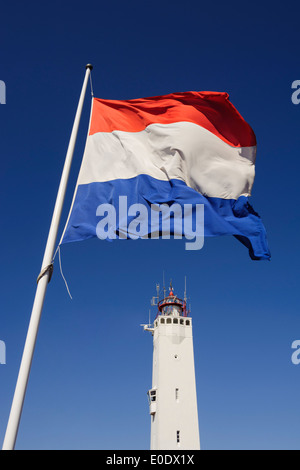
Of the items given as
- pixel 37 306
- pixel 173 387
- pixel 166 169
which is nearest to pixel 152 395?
pixel 173 387

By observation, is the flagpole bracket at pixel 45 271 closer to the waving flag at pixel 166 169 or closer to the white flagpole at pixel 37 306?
the white flagpole at pixel 37 306

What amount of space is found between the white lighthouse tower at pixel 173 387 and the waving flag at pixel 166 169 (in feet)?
127

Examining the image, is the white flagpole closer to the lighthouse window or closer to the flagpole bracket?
the flagpole bracket

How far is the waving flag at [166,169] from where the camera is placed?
10688 millimetres

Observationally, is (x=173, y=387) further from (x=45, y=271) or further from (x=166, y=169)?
(x=45, y=271)

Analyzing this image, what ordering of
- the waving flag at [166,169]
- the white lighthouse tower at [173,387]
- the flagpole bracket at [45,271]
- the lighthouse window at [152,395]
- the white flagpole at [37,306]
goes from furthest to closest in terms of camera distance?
the lighthouse window at [152,395], the white lighthouse tower at [173,387], the waving flag at [166,169], the flagpole bracket at [45,271], the white flagpole at [37,306]

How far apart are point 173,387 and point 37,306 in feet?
143

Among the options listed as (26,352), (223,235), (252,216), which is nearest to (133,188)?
(223,235)

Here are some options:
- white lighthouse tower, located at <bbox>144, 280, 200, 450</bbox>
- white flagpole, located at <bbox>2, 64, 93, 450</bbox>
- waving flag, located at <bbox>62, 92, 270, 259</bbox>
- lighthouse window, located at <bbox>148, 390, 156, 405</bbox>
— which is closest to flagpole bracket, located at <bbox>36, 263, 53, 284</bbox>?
white flagpole, located at <bbox>2, 64, 93, 450</bbox>

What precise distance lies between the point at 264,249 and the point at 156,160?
14.2ft

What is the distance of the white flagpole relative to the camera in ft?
22.3

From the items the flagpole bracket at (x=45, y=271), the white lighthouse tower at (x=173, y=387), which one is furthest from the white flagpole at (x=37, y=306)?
the white lighthouse tower at (x=173, y=387)

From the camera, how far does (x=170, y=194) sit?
11.6 m

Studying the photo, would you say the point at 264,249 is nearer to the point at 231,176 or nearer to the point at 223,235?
the point at 223,235
